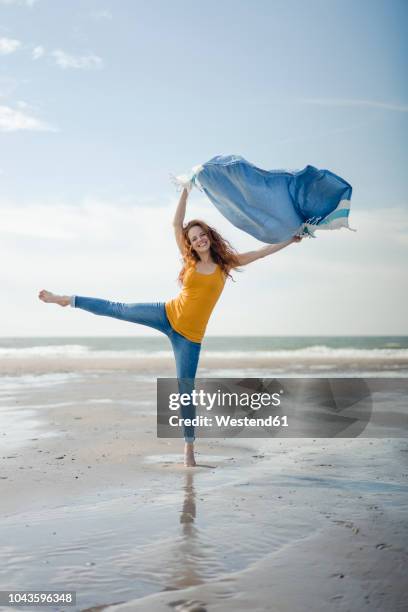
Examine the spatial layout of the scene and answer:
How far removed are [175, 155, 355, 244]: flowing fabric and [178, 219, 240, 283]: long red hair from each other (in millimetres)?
467

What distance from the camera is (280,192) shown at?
6.34 m

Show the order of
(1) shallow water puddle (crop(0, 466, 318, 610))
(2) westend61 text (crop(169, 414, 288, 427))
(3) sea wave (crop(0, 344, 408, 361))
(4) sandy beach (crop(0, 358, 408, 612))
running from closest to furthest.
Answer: (4) sandy beach (crop(0, 358, 408, 612)) < (1) shallow water puddle (crop(0, 466, 318, 610)) < (2) westend61 text (crop(169, 414, 288, 427)) < (3) sea wave (crop(0, 344, 408, 361))

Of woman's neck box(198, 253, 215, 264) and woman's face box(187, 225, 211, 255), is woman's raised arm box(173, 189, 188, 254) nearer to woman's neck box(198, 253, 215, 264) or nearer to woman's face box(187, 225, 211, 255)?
woman's face box(187, 225, 211, 255)

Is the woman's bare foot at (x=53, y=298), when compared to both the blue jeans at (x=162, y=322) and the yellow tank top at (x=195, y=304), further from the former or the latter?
the yellow tank top at (x=195, y=304)

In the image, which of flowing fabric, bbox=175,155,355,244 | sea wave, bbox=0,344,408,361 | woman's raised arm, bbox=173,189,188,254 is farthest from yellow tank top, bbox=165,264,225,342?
sea wave, bbox=0,344,408,361

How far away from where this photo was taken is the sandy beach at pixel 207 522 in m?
2.91

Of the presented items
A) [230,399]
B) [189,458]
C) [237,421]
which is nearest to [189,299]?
[189,458]

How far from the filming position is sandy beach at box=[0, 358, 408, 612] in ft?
9.54

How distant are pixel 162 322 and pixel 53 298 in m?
1.17

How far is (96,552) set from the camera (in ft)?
11.2

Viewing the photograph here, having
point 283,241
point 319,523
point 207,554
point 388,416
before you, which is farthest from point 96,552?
point 388,416

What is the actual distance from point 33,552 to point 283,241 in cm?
403

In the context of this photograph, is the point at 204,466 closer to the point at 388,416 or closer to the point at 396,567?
the point at 396,567

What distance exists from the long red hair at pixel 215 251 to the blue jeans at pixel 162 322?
59 cm
